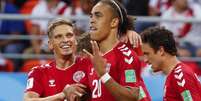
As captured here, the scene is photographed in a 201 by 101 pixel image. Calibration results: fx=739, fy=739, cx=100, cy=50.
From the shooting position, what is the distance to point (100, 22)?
18.4 feet

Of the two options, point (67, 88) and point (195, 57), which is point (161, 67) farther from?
point (195, 57)

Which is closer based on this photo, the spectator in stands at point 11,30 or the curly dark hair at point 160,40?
the curly dark hair at point 160,40

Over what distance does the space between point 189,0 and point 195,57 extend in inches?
36.2

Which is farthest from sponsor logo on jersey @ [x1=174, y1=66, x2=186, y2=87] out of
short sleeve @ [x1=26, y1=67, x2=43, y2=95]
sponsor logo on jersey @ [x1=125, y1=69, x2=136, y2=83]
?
short sleeve @ [x1=26, y1=67, x2=43, y2=95]

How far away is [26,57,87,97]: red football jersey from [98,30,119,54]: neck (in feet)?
1.93

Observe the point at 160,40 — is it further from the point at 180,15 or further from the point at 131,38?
the point at 180,15

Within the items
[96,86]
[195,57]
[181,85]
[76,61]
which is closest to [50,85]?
[76,61]

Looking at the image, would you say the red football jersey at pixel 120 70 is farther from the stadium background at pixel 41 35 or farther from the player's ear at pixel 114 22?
the stadium background at pixel 41 35

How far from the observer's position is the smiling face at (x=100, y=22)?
5613mm

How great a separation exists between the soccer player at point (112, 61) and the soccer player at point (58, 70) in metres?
0.52

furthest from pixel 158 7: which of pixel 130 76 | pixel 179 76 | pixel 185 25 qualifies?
pixel 130 76

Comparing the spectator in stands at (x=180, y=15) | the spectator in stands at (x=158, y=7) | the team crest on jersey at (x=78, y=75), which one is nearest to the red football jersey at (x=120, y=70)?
the team crest on jersey at (x=78, y=75)

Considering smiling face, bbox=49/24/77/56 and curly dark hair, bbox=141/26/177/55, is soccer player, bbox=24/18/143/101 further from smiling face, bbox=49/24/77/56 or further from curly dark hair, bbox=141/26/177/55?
curly dark hair, bbox=141/26/177/55

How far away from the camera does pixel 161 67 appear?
6176mm
